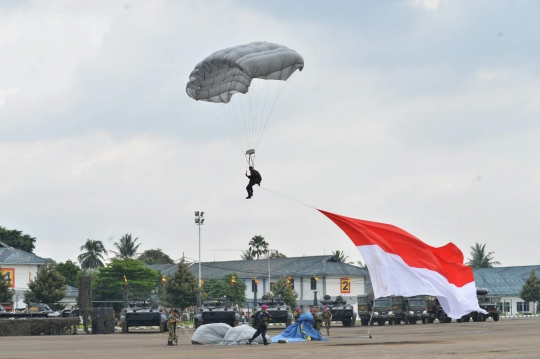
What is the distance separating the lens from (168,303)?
265ft

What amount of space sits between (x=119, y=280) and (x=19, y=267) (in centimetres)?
1134

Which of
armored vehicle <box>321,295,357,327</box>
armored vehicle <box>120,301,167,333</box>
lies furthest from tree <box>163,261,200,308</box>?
armored vehicle <box>120,301,167,333</box>

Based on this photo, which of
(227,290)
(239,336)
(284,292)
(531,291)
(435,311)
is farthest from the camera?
(531,291)

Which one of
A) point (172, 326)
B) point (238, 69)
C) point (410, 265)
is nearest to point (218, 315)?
point (172, 326)

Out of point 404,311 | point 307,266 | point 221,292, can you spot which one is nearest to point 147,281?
point 221,292

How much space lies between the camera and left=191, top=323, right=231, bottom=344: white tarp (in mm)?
28281

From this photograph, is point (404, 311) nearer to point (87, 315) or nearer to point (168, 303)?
point (87, 315)

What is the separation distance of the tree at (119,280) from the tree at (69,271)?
9.17 meters

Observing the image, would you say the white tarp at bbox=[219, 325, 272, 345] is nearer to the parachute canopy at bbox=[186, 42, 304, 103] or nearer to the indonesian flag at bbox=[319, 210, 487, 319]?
the indonesian flag at bbox=[319, 210, 487, 319]

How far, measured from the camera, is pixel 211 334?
28422mm

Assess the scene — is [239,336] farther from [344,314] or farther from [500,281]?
[500,281]

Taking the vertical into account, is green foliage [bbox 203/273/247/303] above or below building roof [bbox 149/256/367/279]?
below

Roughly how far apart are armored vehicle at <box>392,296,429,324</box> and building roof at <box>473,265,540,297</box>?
53.3m

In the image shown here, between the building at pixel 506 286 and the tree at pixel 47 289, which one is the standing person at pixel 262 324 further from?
the building at pixel 506 286
